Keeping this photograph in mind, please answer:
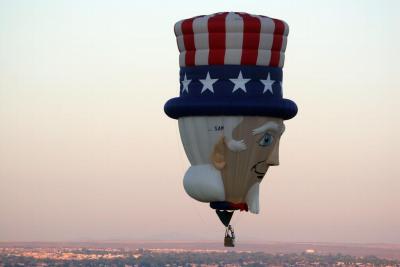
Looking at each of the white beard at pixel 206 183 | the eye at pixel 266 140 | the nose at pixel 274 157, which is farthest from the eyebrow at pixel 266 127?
the white beard at pixel 206 183

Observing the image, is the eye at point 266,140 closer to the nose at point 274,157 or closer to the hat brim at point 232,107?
the nose at point 274,157

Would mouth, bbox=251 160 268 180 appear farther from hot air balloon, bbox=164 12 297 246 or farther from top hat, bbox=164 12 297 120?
top hat, bbox=164 12 297 120

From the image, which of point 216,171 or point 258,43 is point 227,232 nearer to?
point 216,171

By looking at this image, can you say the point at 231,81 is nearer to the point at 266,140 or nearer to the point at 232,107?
the point at 232,107

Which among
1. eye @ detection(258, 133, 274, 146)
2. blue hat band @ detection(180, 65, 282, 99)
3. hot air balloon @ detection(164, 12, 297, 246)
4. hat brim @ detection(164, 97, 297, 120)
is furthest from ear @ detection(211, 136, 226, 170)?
blue hat band @ detection(180, 65, 282, 99)

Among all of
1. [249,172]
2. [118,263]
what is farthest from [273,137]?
[118,263]

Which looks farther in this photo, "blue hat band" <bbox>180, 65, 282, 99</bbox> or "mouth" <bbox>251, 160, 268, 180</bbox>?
"mouth" <bbox>251, 160, 268, 180</bbox>

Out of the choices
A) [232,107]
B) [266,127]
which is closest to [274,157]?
[266,127]
